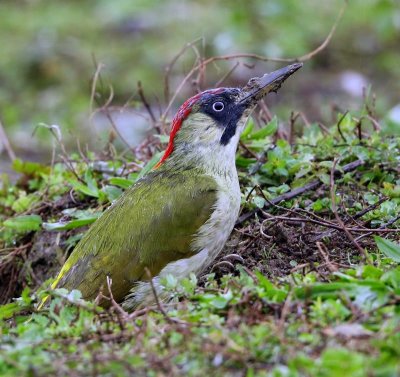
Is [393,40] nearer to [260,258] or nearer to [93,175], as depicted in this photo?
[93,175]

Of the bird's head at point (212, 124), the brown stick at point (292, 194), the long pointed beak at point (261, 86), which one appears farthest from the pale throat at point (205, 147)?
the brown stick at point (292, 194)

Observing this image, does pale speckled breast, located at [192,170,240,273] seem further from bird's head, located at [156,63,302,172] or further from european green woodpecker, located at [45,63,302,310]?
bird's head, located at [156,63,302,172]

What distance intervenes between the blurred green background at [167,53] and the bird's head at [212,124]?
4.57 metres

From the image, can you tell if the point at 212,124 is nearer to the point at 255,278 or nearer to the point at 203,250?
the point at 203,250

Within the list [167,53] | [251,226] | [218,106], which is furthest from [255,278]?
[167,53]

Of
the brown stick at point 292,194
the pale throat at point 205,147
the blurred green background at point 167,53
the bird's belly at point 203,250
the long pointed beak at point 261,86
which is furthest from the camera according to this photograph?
the blurred green background at point 167,53

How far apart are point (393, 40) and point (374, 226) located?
7.46 m

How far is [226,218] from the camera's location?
15.4ft

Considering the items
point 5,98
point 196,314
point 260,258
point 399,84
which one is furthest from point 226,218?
point 5,98

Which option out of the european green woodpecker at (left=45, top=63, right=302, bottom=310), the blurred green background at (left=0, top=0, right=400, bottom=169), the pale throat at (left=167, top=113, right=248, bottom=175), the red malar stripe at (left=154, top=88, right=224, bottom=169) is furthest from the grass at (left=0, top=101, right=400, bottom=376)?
the blurred green background at (left=0, top=0, right=400, bottom=169)

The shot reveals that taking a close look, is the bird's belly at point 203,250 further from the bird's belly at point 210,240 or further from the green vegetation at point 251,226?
the green vegetation at point 251,226

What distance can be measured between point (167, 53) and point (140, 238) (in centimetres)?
743

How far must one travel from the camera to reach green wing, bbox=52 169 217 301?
4602 mm

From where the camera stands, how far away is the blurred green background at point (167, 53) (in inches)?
419
